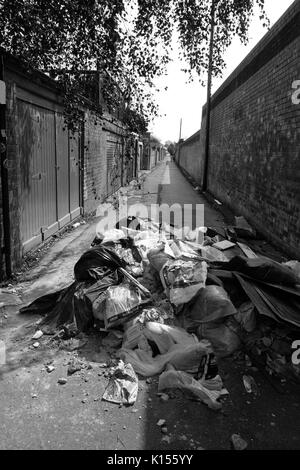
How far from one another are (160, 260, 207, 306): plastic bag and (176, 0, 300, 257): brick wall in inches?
87.2

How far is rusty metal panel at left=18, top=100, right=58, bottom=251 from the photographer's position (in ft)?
17.8

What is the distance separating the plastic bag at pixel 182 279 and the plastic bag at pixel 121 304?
0.93ft

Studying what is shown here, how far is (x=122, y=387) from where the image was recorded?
114 inches

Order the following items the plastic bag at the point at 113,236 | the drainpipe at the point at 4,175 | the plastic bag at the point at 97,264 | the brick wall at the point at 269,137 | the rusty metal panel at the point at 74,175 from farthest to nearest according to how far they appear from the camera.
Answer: the rusty metal panel at the point at 74,175, the brick wall at the point at 269,137, the plastic bag at the point at 113,236, the drainpipe at the point at 4,175, the plastic bag at the point at 97,264

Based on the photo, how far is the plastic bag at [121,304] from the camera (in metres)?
3.53

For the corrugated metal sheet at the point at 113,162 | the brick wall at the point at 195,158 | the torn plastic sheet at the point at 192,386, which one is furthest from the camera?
the brick wall at the point at 195,158

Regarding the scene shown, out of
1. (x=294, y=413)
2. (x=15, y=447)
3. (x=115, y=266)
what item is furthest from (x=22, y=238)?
(x=294, y=413)

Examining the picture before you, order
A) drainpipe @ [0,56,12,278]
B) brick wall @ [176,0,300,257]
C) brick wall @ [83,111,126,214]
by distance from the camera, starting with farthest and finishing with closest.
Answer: brick wall @ [83,111,126,214], brick wall @ [176,0,300,257], drainpipe @ [0,56,12,278]

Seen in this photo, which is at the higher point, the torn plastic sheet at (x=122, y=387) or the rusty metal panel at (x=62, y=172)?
the rusty metal panel at (x=62, y=172)

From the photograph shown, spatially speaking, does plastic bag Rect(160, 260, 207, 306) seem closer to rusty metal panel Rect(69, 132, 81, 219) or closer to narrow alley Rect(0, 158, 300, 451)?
narrow alley Rect(0, 158, 300, 451)

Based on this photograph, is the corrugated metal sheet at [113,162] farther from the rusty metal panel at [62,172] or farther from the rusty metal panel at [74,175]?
the rusty metal panel at [62,172]

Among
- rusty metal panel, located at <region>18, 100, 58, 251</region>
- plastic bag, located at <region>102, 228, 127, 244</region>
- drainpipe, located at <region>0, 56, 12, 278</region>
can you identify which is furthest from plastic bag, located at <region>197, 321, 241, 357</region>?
rusty metal panel, located at <region>18, 100, 58, 251</region>

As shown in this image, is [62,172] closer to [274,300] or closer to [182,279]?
[182,279]

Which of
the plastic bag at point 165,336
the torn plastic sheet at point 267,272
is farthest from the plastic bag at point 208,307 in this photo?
the torn plastic sheet at point 267,272
